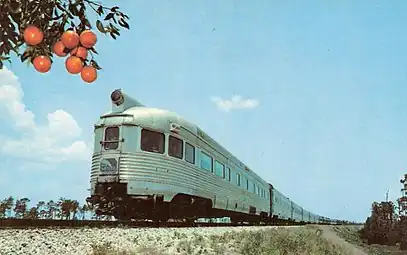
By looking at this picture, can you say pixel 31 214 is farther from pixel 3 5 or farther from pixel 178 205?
pixel 3 5

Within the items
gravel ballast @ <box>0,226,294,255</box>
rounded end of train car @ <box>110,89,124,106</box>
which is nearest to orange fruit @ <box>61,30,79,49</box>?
gravel ballast @ <box>0,226,294,255</box>

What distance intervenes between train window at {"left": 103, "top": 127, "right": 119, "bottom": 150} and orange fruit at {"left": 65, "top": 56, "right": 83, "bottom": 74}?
11.8 metres

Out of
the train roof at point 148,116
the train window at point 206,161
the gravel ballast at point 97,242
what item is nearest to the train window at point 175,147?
the train roof at point 148,116

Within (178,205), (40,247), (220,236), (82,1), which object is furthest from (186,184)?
(82,1)

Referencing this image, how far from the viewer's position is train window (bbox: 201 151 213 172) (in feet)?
51.4

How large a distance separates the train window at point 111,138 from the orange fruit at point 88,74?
1176 cm

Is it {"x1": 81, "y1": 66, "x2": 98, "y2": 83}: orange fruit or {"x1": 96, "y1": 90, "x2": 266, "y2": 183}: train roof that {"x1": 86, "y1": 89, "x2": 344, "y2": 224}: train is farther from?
{"x1": 81, "y1": 66, "x2": 98, "y2": 83}: orange fruit

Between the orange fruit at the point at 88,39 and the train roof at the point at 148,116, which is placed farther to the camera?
the train roof at the point at 148,116

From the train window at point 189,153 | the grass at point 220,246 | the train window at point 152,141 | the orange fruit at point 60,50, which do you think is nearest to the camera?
the orange fruit at point 60,50

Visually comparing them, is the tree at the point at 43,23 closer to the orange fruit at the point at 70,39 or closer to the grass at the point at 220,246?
the orange fruit at the point at 70,39

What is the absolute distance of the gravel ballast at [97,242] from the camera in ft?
→ 22.8

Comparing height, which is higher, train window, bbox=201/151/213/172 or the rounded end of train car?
the rounded end of train car

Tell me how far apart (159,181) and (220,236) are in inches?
143

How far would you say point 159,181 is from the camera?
12.8 metres
